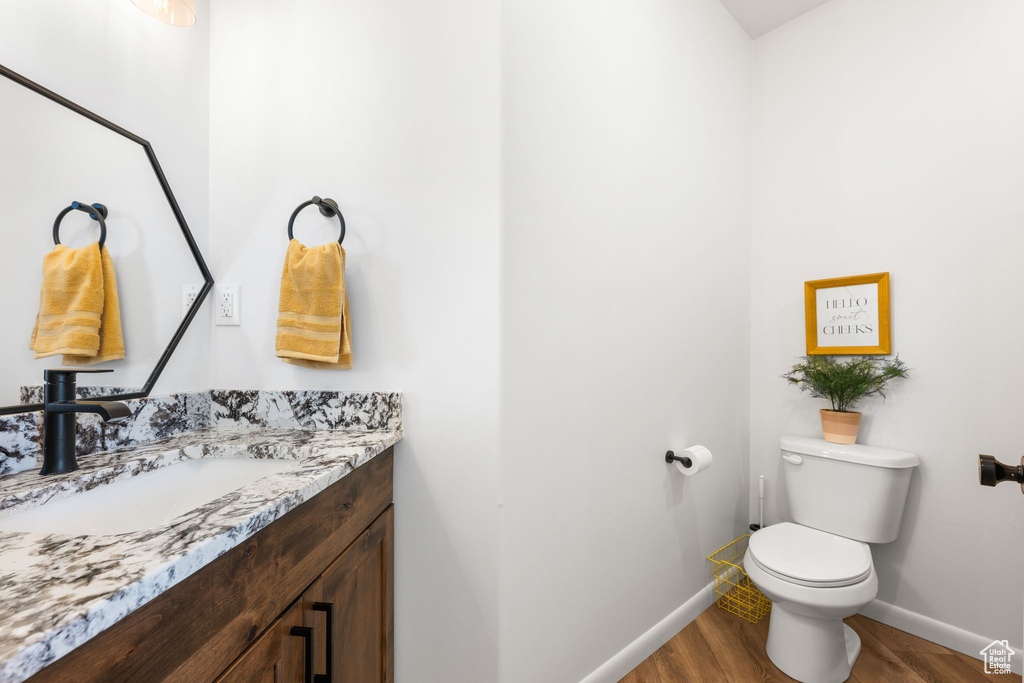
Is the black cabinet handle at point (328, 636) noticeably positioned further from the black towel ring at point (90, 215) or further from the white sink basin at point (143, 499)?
the black towel ring at point (90, 215)

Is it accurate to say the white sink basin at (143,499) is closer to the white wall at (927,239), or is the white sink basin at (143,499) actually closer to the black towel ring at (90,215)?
the black towel ring at (90,215)

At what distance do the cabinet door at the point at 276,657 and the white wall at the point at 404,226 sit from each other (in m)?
0.47

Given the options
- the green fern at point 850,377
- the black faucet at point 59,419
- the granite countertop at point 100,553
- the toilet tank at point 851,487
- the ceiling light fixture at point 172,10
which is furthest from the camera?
the green fern at point 850,377

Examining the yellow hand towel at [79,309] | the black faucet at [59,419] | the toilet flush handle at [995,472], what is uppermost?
the yellow hand towel at [79,309]

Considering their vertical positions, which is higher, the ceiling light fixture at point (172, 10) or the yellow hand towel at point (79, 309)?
the ceiling light fixture at point (172, 10)

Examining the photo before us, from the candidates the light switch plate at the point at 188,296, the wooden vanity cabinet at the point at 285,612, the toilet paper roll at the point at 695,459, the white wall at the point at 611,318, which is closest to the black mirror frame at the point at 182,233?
the light switch plate at the point at 188,296

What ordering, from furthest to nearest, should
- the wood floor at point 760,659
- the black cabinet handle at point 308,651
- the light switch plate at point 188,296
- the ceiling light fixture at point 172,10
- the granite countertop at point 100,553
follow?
the wood floor at point 760,659 → the light switch plate at point 188,296 → the ceiling light fixture at point 172,10 → the black cabinet handle at point 308,651 → the granite countertop at point 100,553

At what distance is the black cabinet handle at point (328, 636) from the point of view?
80 cm

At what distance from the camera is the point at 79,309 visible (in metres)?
0.97

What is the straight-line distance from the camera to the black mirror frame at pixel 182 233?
0.88m

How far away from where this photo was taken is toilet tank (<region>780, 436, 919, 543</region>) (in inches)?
63.7

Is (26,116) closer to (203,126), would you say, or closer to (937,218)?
(203,126)

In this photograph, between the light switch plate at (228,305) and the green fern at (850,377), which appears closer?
the light switch plate at (228,305)

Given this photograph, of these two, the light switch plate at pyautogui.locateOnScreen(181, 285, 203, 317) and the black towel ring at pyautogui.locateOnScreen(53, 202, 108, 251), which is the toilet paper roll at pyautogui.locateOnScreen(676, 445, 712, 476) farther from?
the black towel ring at pyautogui.locateOnScreen(53, 202, 108, 251)
